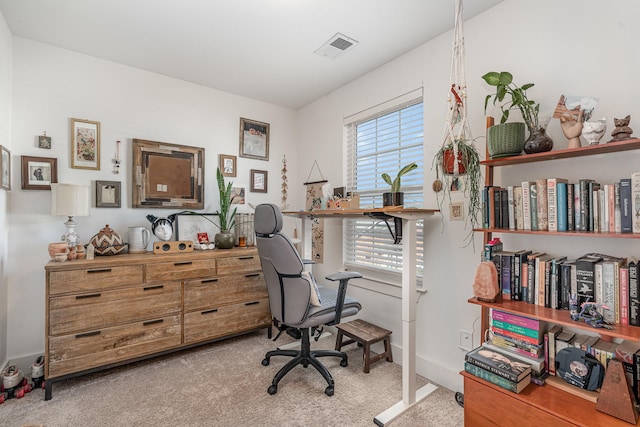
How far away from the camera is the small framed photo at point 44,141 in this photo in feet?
7.93

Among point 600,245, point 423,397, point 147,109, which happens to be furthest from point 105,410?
point 600,245

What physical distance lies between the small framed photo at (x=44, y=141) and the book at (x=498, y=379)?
345 centimetres

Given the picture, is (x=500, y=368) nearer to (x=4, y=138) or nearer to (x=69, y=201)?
(x=69, y=201)

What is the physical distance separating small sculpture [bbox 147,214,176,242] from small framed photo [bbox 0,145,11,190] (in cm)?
96

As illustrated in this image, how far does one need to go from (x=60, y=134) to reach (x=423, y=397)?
11.5 feet

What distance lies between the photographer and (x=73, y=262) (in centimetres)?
214

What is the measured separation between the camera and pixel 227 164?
11.0 ft

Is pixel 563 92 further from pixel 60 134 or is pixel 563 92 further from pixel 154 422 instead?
pixel 60 134

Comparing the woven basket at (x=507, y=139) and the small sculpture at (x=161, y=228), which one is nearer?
the woven basket at (x=507, y=139)

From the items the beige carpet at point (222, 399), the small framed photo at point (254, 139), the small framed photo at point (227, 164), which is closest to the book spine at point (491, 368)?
the beige carpet at point (222, 399)

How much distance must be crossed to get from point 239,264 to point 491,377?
2.14m

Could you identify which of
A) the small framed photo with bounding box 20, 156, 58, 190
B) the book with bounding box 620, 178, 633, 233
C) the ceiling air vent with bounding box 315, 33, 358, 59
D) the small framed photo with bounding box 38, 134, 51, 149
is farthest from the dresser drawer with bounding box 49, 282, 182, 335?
the book with bounding box 620, 178, 633, 233

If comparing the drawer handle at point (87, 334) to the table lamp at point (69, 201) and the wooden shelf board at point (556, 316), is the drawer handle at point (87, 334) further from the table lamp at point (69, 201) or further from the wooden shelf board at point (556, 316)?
the wooden shelf board at point (556, 316)

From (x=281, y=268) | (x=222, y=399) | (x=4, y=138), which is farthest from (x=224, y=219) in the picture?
(x=4, y=138)
